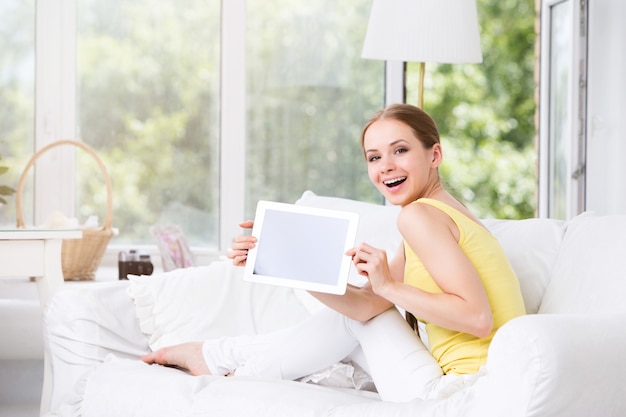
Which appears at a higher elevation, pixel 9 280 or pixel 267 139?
pixel 267 139

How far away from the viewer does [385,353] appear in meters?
1.96

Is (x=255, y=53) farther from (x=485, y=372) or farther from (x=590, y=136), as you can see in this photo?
(x=485, y=372)

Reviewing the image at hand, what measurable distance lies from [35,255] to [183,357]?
680 mm

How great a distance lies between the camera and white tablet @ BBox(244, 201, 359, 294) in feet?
6.41

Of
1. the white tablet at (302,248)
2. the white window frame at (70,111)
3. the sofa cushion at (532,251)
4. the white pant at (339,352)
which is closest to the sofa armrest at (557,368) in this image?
the white pant at (339,352)

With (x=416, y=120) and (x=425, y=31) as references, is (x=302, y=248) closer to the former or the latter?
(x=416, y=120)

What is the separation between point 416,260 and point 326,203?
0.93 m

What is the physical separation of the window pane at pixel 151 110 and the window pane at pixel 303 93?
19 centimetres

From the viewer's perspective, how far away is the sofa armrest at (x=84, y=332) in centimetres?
245

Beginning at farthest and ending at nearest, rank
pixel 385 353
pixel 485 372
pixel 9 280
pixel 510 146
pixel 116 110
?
→ pixel 510 146 < pixel 116 110 < pixel 9 280 < pixel 385 353 < pixel 485 372

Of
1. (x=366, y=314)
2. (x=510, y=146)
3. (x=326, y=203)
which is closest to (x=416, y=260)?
(x=366, y=314)

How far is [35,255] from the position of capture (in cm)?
275

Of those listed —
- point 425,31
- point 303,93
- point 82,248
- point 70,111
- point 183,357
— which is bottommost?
point 183,357

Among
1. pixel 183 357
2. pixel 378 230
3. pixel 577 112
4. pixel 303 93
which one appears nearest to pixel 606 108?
pixel 577 112
